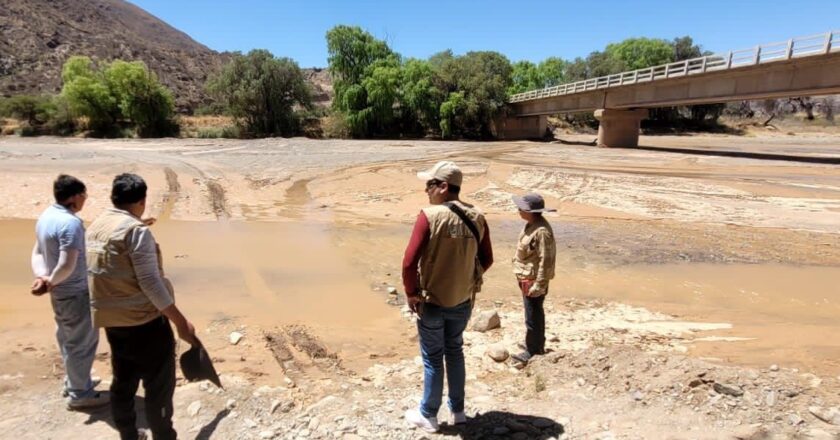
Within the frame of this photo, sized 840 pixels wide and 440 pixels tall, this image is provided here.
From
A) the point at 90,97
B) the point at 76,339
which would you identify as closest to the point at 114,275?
the point at 76,339

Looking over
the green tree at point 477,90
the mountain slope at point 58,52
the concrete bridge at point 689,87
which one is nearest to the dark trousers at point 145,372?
the concrete bridge at point 689,87

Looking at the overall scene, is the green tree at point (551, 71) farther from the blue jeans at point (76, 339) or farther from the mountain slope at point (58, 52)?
the blue jeans at point (76, 339)

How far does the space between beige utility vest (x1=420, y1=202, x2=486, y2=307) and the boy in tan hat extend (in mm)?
1400

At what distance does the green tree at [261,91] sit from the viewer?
43188 millimetres

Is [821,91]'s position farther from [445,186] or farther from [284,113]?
[284,113]

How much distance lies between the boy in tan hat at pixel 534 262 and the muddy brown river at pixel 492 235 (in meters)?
1.54

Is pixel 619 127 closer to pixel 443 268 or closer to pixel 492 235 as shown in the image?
pixel 492 235

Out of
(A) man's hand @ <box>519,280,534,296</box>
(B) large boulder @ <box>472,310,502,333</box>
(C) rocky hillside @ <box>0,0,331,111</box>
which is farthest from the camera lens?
(C) rocky hillside @ <box>0,0,331,111</box>

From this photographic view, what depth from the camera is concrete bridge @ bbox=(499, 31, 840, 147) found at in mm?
21844

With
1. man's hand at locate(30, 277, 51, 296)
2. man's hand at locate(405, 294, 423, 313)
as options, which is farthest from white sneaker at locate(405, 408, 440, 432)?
man's hand at locate(30, 277, 51, 296)

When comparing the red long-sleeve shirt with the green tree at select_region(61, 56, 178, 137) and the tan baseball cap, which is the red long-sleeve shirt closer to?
the tan baseball cap

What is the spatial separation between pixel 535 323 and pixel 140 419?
136 inches

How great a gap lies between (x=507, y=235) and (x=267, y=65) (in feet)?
129

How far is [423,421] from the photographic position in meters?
3.36
